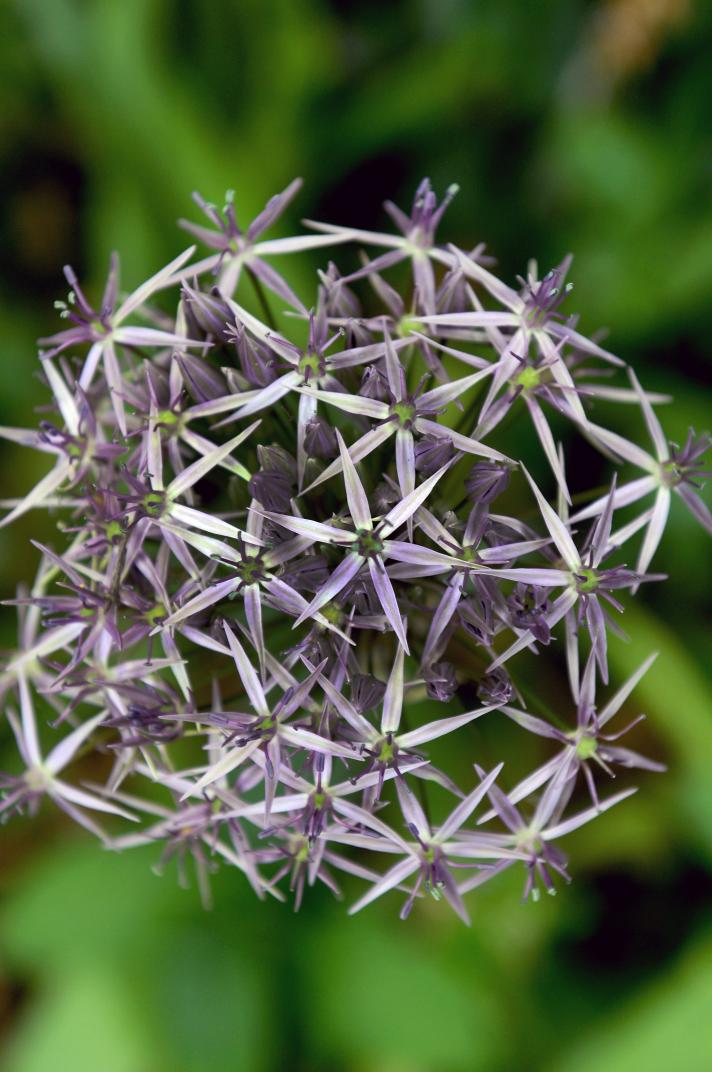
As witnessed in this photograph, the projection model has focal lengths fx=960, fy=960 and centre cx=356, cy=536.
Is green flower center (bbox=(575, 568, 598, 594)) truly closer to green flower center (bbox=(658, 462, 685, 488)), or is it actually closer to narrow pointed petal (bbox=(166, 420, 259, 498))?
green flower center (bbox=(658, 462, 685, 488))

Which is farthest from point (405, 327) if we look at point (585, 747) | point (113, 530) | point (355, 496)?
point (585, 747)

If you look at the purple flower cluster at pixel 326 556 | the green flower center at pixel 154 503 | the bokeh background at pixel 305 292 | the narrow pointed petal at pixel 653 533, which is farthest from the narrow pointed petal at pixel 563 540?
the bokeh background at pixel 305 292

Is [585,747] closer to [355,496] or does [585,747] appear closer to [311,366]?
[355,496]

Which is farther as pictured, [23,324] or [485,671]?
[23,324]

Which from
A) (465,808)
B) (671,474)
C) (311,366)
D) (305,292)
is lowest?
(465,808)

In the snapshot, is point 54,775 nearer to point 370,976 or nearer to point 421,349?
point 421,349

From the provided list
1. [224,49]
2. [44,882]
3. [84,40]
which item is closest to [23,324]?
[84,40]

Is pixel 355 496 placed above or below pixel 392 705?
above
